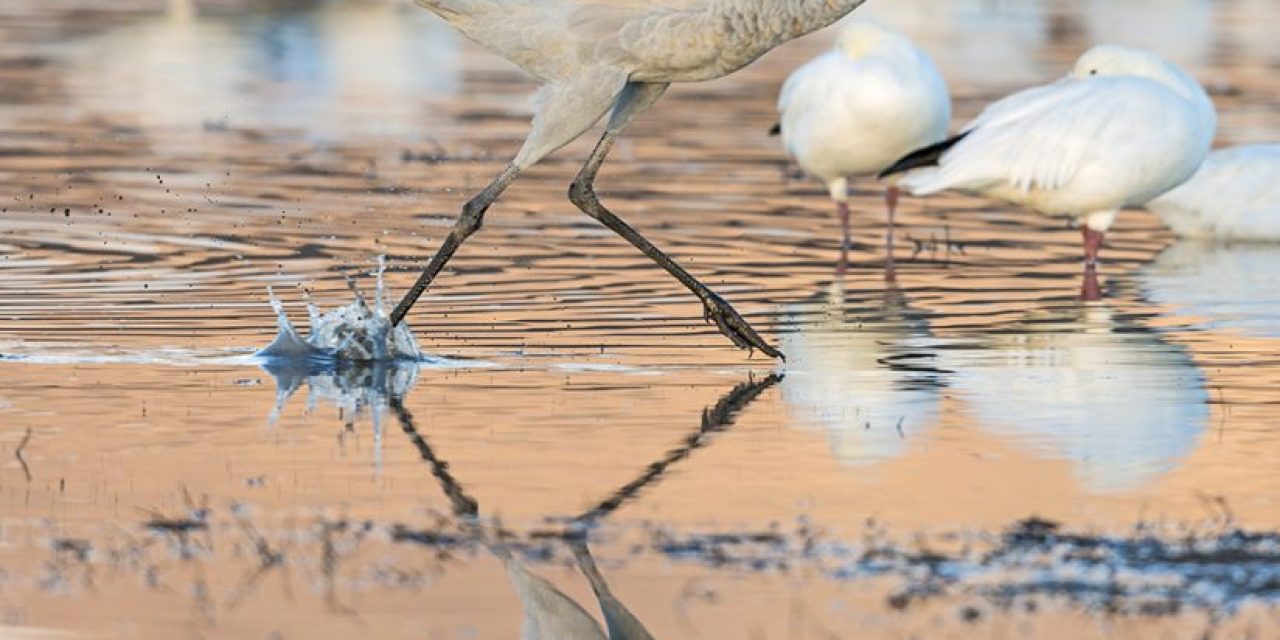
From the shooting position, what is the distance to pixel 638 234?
10367 millimetres

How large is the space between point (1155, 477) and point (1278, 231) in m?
6.74

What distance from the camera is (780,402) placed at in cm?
893

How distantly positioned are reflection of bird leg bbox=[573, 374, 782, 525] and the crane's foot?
0.33 metres

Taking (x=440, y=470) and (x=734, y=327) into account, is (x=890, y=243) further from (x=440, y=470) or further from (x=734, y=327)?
(x=440, y=470)

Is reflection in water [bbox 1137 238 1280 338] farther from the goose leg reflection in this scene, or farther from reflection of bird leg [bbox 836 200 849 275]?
reflection of bird leg [bbox 836 200 849 275]

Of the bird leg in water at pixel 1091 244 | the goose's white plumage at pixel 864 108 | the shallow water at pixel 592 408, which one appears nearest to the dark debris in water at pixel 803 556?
the shallow water at pixel 592 408

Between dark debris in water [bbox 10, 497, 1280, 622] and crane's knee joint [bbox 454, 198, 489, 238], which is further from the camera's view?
crane's knee joint [bbox 454, 198, 489, 238]

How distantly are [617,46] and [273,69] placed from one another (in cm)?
1565

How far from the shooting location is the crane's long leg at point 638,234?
983 centimetres

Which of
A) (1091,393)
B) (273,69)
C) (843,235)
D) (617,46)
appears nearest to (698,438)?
(1091,393)

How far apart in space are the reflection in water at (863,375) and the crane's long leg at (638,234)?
0.66ft

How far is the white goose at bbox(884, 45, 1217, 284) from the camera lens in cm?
1265

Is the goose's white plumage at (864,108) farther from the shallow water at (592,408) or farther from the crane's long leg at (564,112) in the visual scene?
the crane's long leg at (564,112)

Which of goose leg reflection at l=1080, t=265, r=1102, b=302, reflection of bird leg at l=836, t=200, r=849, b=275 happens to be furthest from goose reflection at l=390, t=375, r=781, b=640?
reflection of bird leg at l=836, t=200, r=849, b=275
